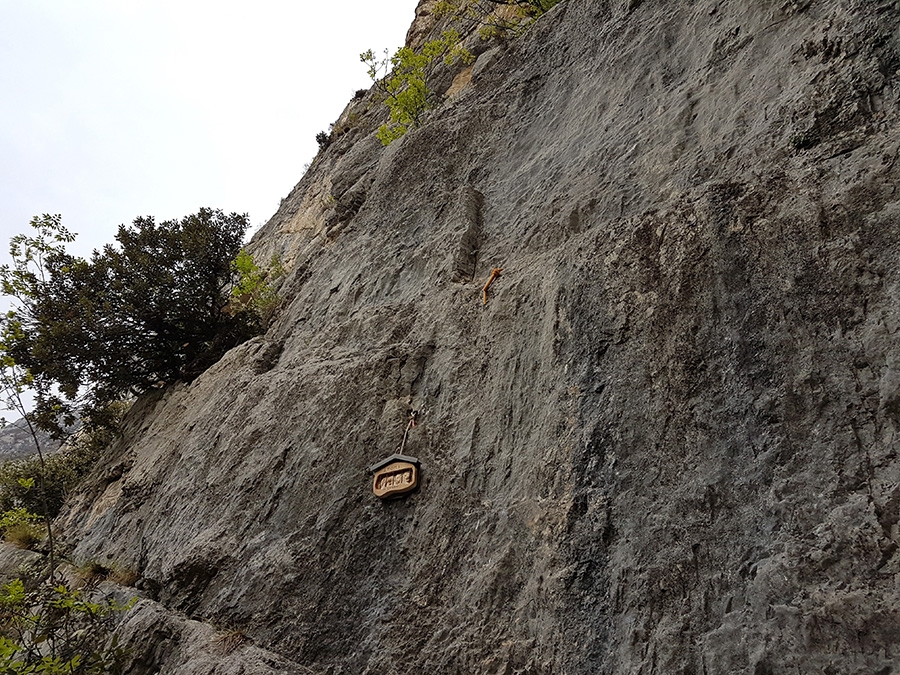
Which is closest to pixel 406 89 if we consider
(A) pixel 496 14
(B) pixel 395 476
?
(A) pixel 496 14

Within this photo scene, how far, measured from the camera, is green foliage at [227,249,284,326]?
32.4 feet

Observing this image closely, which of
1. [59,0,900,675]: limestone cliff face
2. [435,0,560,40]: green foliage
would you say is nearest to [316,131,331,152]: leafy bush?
[435,0,560,40]: green foliage

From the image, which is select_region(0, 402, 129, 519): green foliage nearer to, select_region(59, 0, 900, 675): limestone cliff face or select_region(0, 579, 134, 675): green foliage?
select_region(0, 579, 134, 675): green foliage

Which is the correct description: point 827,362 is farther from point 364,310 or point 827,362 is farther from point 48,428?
point 48,428

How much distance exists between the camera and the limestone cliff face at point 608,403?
2.51 metres

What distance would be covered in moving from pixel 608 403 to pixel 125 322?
407 inches

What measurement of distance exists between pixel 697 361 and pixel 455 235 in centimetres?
323

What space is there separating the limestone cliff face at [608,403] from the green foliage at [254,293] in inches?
128

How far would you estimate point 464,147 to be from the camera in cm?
682

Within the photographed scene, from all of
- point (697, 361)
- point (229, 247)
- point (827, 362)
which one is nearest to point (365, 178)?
point (229, 247)

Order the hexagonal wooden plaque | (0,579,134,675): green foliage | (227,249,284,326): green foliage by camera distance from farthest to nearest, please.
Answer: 1. (227,249,284,326): green foliage
2. (0,579,134,675): green foliage
3. the hexagonal wooden plaque

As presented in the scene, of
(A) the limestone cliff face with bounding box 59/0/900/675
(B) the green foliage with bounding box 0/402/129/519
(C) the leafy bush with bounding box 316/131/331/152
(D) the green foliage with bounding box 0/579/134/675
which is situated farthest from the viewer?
(C) the leafy bush with bounding box 316/131/331/152

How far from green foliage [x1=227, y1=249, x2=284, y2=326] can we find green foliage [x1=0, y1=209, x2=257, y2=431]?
28cm

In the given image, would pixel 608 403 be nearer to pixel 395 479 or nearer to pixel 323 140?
pixel 395 479
